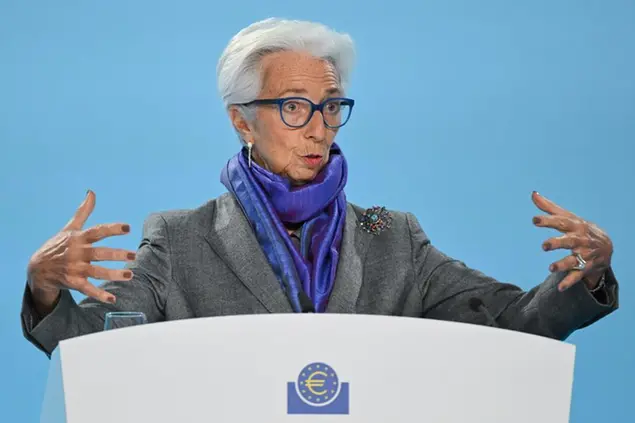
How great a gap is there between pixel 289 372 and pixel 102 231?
58 centimetres

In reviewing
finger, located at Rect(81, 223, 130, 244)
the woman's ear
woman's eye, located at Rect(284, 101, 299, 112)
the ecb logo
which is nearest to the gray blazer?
the woman's ear

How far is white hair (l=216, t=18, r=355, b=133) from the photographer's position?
2.71m

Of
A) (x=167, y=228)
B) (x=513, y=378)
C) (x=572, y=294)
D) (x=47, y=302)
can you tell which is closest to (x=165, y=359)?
(x=513, y=378)

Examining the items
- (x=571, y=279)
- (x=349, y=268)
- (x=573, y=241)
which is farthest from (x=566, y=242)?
(x=349, y=268)

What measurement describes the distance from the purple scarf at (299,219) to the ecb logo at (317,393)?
1.19 metres

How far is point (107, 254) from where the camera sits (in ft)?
5.99

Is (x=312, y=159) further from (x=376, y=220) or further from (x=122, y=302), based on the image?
(x=122, y=302)

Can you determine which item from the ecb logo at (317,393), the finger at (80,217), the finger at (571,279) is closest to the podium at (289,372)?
the ecb logo at (317,393)

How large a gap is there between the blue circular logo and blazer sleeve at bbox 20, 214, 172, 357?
784 mm

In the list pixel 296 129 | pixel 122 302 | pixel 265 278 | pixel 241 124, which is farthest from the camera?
Result: pixel 241 124

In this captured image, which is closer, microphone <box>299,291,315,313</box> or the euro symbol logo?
the euro symbol logo

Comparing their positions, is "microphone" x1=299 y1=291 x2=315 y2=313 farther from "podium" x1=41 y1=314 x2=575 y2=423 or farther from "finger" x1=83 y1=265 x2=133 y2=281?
"podium" x1=41 y1=314 x2=575 y2=423

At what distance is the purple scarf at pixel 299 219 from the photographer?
103 inches

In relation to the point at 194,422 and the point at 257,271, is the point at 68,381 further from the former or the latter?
the point at 257,271
